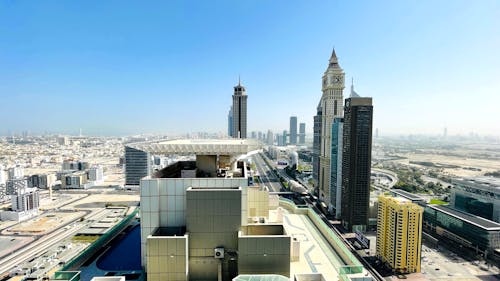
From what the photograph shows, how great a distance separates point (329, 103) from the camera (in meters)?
42.7

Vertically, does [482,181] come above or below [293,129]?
below

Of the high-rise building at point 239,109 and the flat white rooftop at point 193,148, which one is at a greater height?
the high-rise building at point 239,109

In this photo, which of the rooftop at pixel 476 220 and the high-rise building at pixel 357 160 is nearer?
the rooftop at pixel 476 220

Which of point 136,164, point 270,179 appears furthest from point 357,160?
point 136,164

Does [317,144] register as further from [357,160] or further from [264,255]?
[264,255]

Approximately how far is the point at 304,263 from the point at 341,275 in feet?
4.61

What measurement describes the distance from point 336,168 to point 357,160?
5.49 m

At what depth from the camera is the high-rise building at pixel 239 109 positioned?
196ft

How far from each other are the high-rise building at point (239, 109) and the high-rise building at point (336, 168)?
24219 mm

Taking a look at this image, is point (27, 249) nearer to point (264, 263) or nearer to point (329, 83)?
point (264, 263)

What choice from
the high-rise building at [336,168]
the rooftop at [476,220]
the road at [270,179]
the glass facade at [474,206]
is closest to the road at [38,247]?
the road at [270,179]

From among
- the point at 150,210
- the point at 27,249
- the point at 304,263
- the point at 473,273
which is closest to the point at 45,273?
the point at 27,249

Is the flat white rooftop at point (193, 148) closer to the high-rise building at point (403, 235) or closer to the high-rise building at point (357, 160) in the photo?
the high-rise building at point (403, 235)

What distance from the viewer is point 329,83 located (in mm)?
41812
